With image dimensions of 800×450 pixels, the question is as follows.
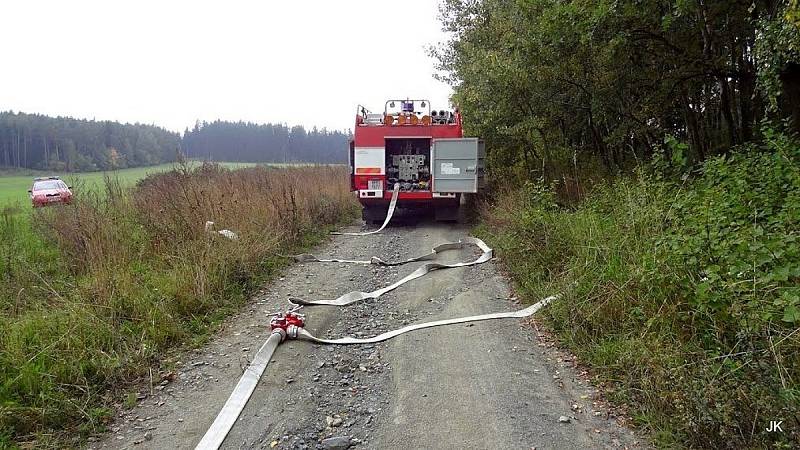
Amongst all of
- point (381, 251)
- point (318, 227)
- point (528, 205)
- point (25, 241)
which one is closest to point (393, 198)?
point (318, 227)

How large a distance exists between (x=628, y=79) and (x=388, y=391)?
7.63 meters

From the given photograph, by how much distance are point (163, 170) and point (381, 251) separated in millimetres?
5614

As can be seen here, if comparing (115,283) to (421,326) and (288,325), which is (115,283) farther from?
(421,326)

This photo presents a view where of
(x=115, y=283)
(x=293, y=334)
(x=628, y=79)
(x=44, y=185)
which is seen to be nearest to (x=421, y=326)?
(x=293, y=334)

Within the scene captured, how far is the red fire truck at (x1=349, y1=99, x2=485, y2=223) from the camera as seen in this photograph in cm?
1080

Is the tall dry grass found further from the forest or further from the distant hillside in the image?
the distant hillside

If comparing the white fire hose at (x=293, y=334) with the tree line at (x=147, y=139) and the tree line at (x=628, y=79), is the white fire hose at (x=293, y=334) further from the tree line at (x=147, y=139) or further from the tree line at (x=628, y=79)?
the tree line at (x=147, y=139)

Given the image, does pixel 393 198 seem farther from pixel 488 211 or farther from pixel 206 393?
pixel 206 393

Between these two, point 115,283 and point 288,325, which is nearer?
point 288,325

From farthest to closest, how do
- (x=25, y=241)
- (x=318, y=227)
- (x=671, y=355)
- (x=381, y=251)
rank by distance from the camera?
(x=318, y=227), (x=381, y=251), (x=25, y=241), (x=671, y=355)

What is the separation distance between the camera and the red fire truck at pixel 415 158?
35.4 feet

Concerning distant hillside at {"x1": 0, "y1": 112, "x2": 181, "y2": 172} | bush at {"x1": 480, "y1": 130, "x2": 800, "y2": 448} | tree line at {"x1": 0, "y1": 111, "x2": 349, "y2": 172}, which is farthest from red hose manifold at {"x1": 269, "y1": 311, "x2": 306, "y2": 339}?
distant hillside at {"x1": 0, "y1": 112, "x2": 181, "y2": 172}

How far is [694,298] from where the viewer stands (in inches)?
136

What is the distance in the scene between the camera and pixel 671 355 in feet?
10.2
